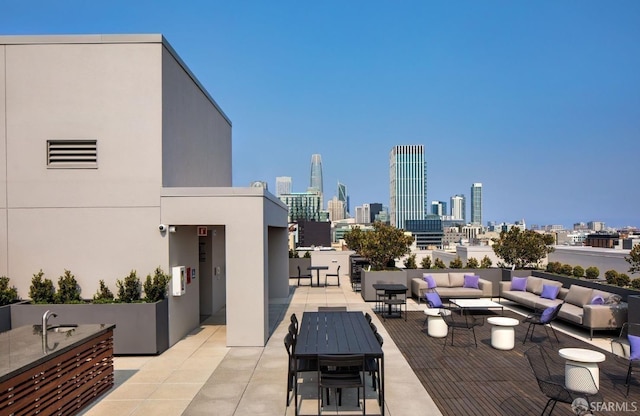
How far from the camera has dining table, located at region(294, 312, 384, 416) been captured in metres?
5.19

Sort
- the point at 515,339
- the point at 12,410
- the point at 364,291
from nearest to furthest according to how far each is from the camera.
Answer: the point at 12,410 → the point at 515,339 → the point at 364,291

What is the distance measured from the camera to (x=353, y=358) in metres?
4.88

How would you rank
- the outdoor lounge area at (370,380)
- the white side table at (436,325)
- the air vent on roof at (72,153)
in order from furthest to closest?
the white side table at (436,325), the air vent on roof at (72,153), the outdoor lounge area at (370,380)

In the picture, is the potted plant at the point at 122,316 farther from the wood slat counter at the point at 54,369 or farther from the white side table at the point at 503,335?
the white side table at the point at 503,335

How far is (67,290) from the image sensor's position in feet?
27.0

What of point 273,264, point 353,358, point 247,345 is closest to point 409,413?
point 353,358

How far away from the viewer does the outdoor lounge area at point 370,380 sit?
5516 mm

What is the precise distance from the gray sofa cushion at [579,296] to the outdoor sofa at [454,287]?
2.54 metres

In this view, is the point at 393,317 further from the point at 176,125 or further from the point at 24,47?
the point at 24,47

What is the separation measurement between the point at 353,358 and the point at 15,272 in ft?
23.9

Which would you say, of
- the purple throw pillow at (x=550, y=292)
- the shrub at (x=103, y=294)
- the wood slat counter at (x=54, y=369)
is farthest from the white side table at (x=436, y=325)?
the shrub at (x=103, y=294)

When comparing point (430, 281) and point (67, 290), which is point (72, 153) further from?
point (430, 281)

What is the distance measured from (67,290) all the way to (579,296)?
1111cm

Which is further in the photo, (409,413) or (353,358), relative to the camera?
(409,413)
